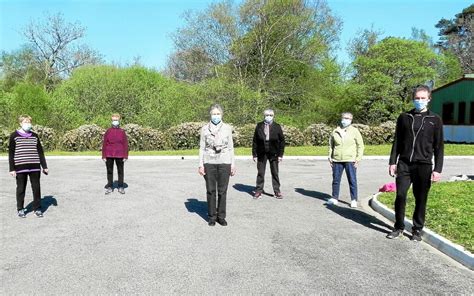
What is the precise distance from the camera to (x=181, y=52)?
3641 cm

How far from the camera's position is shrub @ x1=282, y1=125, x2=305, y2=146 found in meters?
24.5

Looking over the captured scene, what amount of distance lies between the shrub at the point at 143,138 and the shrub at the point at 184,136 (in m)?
0.46

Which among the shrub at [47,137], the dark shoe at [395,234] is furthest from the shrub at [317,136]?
the dark shoe at [395,234]

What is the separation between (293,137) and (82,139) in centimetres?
1100

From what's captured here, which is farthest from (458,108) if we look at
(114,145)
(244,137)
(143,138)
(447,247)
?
(447,247)

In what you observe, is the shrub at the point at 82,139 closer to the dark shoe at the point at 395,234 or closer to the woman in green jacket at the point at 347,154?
the woman in green jacket at the point at 347,154

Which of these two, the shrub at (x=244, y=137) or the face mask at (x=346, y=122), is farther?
the shrub at (x=244, y=137)

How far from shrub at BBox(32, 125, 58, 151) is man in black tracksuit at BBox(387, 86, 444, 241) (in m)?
20.4

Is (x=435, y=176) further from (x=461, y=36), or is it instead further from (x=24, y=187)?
(x=461, y=36)

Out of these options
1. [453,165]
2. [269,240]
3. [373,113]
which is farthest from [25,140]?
[373,113]

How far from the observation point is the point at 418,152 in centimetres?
621

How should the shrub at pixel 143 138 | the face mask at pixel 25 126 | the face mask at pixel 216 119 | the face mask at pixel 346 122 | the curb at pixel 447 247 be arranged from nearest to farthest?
1. the curb at pixel 447 247
2. the face mask at pixel 216 119
3. the face mask at pixel 25 126
4. the face mask at pixel 346 122
5. the shrub at pixel 143 138

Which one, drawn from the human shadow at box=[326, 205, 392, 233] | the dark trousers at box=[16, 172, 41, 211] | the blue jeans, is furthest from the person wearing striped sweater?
the blue jeans

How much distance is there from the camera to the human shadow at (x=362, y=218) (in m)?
7.15
